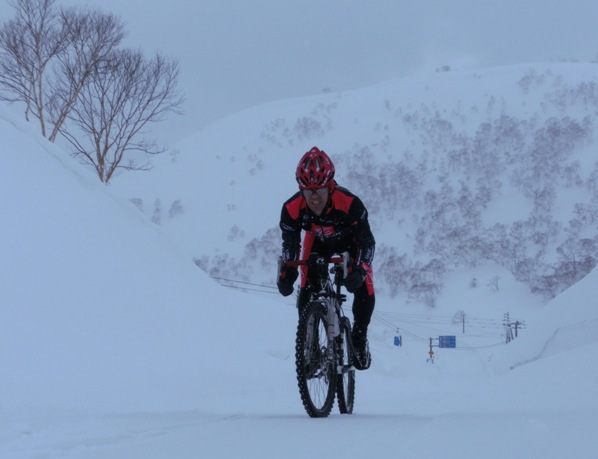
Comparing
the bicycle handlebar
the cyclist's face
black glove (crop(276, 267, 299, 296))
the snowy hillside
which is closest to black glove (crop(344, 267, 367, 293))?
the bicycle handlebar

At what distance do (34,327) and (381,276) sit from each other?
67368 millimetres

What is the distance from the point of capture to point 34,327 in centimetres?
723

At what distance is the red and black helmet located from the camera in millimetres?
5066

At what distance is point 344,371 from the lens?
18.7 ft

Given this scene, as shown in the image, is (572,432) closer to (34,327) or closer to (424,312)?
(34,327)

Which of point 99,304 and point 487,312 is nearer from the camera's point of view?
point 99,304

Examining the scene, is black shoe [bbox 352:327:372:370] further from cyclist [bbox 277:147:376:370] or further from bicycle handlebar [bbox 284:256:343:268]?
bicycle handlebar [bbox 284:256:343:268]

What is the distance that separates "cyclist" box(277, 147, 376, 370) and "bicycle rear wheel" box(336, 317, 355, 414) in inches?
17.2

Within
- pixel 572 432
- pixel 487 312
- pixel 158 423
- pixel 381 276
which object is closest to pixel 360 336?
pixel 158 423

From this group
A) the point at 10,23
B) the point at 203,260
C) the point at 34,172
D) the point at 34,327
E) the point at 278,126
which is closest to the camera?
the point at 34,327

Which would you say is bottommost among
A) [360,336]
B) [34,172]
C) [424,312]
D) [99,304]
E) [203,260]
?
[360,336]

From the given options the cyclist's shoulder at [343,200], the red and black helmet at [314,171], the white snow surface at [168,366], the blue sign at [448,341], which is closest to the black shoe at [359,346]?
the white snow surface at [168,366]

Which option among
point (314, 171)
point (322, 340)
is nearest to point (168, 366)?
point (322, 340)

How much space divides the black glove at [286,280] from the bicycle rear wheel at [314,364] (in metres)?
0.25
